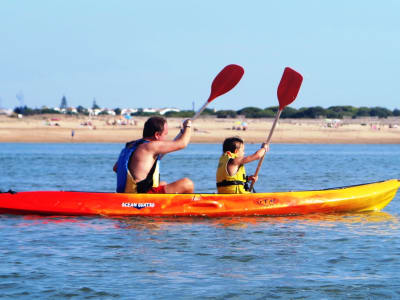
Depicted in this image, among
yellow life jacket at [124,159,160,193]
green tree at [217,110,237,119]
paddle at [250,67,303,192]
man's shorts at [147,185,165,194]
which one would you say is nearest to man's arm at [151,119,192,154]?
yellow life jacket at [124,159,160,193]

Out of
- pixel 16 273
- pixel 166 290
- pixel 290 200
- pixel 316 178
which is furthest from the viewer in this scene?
pixel 316 178

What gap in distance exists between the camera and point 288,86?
954 centimetres

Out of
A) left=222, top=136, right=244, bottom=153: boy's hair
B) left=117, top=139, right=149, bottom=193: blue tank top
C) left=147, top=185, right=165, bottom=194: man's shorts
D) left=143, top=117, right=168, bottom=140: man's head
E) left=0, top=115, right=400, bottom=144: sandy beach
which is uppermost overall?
left=143, top=117, right=168, bottom=140: man's head

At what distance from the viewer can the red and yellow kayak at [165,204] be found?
25.1 feet

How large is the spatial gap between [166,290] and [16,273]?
1220mm

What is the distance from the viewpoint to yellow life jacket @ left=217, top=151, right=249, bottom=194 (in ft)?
25.9

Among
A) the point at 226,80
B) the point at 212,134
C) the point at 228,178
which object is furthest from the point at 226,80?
the point at 212,134

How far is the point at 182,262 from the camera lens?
18.3ft

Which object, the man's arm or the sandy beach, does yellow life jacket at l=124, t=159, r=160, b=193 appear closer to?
the man's arm

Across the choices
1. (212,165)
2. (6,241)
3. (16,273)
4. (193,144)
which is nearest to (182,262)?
(16,273)

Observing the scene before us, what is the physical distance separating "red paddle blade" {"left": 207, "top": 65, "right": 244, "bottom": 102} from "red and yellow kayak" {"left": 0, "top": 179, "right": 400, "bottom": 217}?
2.00 metres

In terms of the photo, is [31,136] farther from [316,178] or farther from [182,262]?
[182,262]

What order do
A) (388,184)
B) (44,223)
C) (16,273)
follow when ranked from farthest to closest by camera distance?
(388,184) < (44,223) < (16,273)

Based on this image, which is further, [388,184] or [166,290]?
[388,184]
